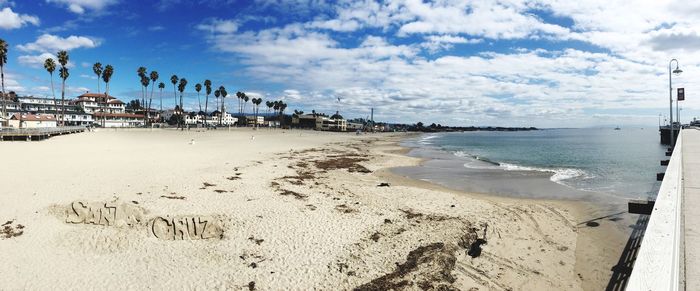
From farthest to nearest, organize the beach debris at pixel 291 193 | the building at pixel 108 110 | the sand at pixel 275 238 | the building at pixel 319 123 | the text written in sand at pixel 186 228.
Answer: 1. the building at pixel 319 123
2. the building at pixel 108 110
3. the beach debris at pixel 291 193
4. the text written in sand at pixel 186 228
5. the sand at pixel 275 238

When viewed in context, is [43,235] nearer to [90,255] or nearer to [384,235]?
[90,255]

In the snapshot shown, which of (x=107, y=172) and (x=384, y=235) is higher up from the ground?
(x=107, y=172)

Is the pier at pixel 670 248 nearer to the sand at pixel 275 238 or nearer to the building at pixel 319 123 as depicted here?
the sand at pixel 275 238

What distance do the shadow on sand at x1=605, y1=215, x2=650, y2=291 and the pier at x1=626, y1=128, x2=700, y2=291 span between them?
8.61 feet

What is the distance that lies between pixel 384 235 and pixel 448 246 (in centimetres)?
206

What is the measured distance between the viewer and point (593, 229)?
13102 mm

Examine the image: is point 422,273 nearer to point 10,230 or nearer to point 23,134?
point 10,230

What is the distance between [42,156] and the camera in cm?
2420

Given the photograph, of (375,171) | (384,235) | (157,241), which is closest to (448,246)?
(384,235)

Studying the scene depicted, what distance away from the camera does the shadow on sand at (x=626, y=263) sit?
9012 millimetres

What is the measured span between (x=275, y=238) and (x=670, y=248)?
30.9ft

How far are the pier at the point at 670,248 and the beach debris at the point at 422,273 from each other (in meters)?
4.53

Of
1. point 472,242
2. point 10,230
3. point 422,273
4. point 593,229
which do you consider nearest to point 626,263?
point 593,229

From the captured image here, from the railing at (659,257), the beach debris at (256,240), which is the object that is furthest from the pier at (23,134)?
the railing at (659,257)
